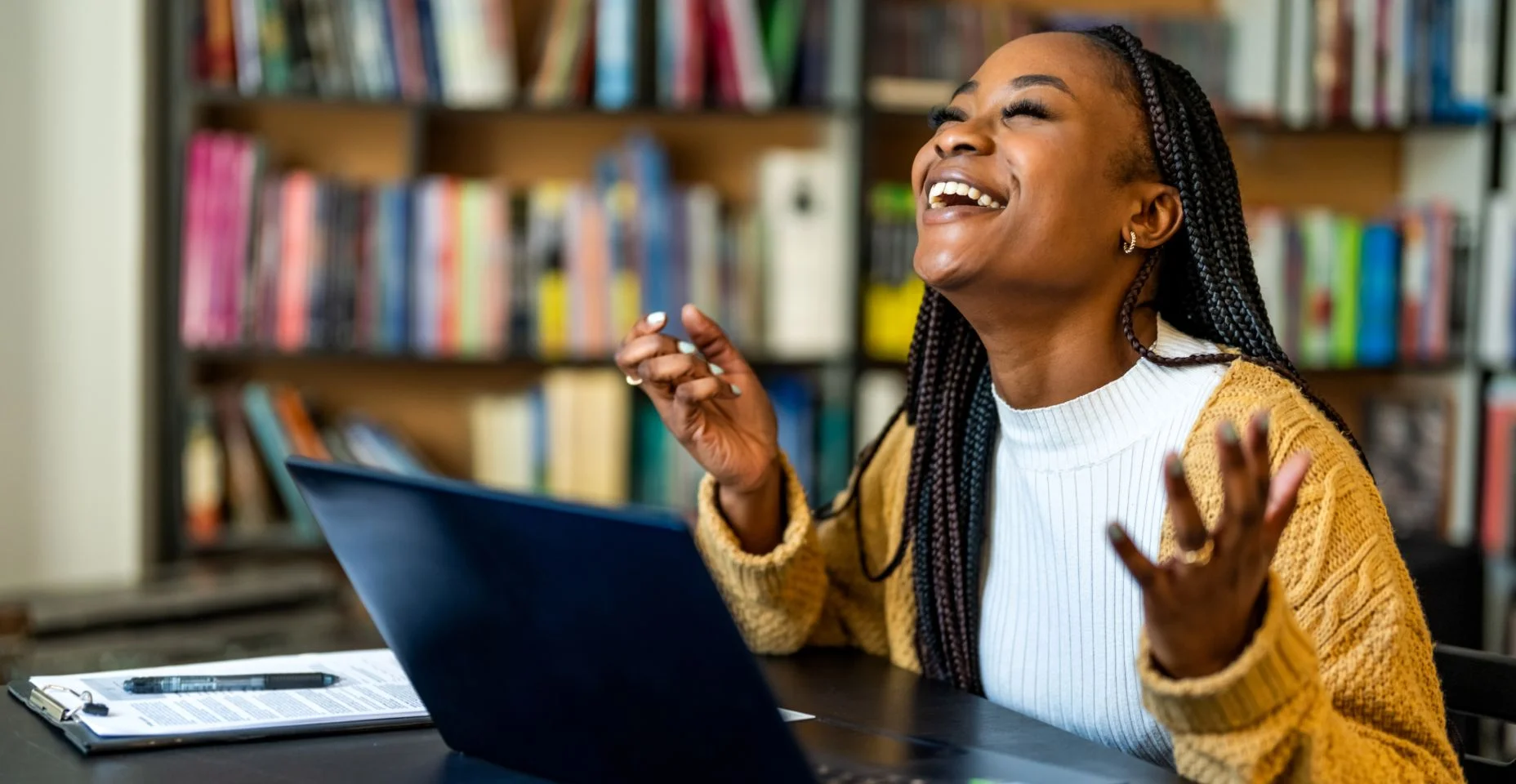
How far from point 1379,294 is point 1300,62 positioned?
47 cm

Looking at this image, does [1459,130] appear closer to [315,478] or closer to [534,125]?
→ [534,125]

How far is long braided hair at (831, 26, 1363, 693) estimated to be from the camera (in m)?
1.32

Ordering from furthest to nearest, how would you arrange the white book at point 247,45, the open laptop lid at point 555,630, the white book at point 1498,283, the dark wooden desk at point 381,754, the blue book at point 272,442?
1. the white book at point 1498,283
2. the blue book at point 272,442
3. the white book at point 247,45
4. the dark wooden desk at point 381,754
5. the open laptop lid at point 555,630

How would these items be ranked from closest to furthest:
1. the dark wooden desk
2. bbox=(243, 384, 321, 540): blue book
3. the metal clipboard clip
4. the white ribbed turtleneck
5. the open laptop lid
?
the open laptop lid < the dark wooden desk < the metal clipboard clip < the white ribbed turtleneck < bbox=(243, 384, 321, 540): blue book

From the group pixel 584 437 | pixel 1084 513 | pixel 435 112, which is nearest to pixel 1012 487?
pixel 1084 513

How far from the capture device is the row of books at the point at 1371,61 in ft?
9.91

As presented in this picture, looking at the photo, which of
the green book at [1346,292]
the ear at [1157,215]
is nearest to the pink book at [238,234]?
the ear at [1157,215]

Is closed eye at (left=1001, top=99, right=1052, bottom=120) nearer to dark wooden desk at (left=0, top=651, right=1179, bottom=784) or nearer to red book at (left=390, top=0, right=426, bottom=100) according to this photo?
dark wooden desk at (left=0, top=651, right=1179, bottom=784)

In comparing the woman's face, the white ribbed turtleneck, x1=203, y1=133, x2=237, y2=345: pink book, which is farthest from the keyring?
x1=203, y1=133, x2=237, y2=345: pink book

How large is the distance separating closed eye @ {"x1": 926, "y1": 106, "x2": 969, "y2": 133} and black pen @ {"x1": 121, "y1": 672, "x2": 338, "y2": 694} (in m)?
0.71

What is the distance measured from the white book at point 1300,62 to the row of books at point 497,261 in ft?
2.91

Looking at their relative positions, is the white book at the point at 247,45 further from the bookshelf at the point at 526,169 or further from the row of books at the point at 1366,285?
the row of books at the point at 1366,285

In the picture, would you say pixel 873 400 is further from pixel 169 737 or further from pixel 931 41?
pixel 169 737

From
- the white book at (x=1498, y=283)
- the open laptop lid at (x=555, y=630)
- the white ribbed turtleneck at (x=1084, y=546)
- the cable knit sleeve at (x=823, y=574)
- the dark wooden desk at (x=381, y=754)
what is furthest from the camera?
the white book at (x=1498, y=283)
